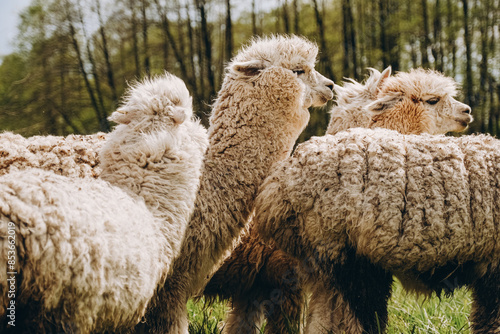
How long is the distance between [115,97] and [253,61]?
1139cm

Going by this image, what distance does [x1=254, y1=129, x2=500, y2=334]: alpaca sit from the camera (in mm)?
3203

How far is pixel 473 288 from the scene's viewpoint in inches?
142

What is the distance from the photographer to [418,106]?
17.5ft

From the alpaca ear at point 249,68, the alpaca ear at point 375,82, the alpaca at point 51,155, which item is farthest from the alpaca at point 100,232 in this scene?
the alpaca ear at point 375,82

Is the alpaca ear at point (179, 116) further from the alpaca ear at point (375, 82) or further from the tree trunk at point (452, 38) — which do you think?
the tree trunk at point (452, 38)

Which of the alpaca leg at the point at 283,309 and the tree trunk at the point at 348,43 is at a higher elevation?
the tree trunk at the point at 348,43

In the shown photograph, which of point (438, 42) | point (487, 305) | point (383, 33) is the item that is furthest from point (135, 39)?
point (487, 305)

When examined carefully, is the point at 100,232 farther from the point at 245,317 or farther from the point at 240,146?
the point at 245,317

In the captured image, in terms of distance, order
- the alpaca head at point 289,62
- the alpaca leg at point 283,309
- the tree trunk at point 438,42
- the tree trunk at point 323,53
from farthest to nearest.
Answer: the tree trunk at point 438,42, the tree trunk at point 323,53, the alpaca head at point 289,62, the alpaca leg at point 283,309

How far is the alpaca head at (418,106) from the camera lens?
207 inches

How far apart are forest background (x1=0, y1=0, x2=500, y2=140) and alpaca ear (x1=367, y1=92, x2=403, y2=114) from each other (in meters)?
8.67

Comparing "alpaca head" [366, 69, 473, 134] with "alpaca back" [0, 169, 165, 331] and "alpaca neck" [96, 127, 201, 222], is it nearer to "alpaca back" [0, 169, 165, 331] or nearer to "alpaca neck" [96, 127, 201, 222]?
"alpaca neck" [96, 127, 201, 222]

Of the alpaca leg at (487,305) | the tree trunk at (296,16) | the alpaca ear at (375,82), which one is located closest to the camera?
the alpaca leg at (487,305)

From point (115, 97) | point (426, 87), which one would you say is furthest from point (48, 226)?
point (115, 97)
